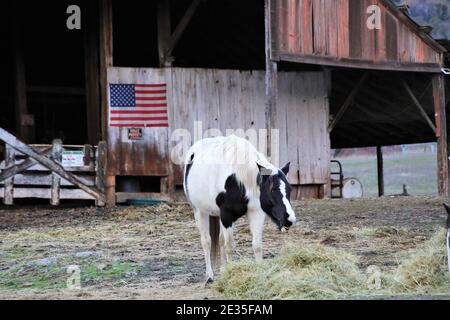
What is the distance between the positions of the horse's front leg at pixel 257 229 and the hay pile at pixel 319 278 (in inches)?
12.1

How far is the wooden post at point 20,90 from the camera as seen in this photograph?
857 inches

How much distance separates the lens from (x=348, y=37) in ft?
64.4

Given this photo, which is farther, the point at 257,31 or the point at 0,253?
the point at 257,31

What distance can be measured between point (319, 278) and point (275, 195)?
143 cm

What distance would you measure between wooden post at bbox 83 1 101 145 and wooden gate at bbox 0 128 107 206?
2579mm

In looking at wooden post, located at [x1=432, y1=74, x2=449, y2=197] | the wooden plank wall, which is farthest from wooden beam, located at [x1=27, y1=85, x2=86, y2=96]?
wooden post, located at [x1=432, y1=74, x2=449, y2=197]

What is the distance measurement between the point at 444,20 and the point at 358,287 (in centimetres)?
5650

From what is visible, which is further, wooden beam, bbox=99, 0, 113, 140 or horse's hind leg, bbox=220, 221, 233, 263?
wooden beam, bbox=99, 0, 113, 140

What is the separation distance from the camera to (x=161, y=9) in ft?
65.2

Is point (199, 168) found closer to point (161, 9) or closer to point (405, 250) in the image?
point (405, 250)

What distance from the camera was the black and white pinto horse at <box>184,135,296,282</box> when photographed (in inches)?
381

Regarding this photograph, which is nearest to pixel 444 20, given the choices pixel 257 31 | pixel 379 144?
pixel 379 144

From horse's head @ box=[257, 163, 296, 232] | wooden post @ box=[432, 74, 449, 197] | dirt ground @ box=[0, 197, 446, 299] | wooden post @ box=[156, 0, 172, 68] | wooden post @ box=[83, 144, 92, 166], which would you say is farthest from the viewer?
wooden post @ box=[432, 74, 449, 197]

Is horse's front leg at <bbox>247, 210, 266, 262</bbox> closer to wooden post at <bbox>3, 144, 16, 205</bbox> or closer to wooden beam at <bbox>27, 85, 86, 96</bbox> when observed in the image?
wooden post at <bbox>3, 144, 16, 205</bbox>
